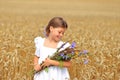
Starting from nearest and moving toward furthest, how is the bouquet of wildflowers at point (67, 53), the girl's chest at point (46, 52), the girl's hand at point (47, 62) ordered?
the bouquet of wildflowers at point (67, 53) → the girl's hand at point (47, 62) → the girl's chest at point (46, 52)

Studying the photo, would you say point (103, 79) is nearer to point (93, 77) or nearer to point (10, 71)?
point (93, 77)

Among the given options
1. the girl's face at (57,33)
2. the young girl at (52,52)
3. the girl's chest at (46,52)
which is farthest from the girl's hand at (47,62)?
the girl's face at (57,33)

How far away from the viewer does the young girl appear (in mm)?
5401

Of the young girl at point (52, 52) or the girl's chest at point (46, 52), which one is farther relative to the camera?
the girl's chest at point (46, 52)

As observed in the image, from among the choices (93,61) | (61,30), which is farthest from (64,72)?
(93,61)

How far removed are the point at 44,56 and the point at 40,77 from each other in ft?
0.96

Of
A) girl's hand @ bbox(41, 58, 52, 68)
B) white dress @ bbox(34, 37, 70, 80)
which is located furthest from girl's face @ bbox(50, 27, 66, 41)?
girl's hand @ bbox(41, 58, 52, 68)

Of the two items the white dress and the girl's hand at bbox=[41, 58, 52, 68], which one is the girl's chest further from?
the girl's hand at bbox=[41, 58, 52, 68]

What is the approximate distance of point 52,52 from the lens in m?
5.54

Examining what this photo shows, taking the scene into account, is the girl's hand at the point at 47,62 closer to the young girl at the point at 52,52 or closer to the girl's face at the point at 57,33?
the young girl at the point at 52,52

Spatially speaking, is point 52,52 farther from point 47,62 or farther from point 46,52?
point 47,62

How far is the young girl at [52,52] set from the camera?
5.40m

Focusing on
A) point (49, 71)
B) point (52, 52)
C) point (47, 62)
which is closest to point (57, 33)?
point (52, 52)

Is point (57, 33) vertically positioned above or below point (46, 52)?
above
